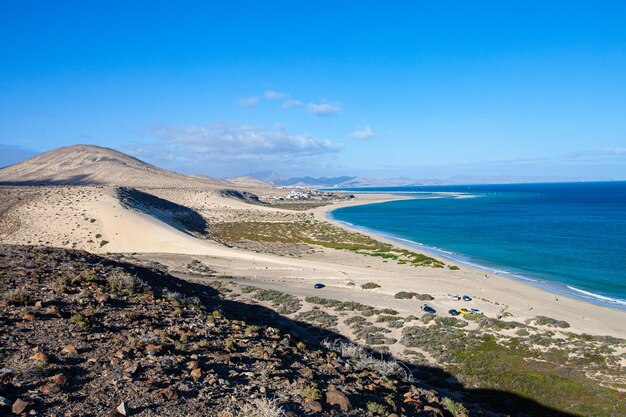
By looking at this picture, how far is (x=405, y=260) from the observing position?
44.6 m

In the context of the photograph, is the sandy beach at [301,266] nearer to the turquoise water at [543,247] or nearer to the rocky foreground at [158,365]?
the turquoise water at [543,247]

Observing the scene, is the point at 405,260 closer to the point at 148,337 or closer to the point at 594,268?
the point at 594,268

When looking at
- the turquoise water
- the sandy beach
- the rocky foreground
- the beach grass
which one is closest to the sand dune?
the sandy beach

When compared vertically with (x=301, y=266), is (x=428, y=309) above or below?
below

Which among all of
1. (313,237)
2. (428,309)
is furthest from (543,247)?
(428,309)

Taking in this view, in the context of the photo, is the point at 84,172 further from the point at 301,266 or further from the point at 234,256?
the point at 301,266

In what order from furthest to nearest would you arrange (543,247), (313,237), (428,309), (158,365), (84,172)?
1. (84,172)
2. (313,237)
3. (543,247)
4. (428,309)
5. (158,365)

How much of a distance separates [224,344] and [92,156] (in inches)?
7201

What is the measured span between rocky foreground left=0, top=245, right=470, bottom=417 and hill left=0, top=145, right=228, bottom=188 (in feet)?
397

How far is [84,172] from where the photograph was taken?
136 metres

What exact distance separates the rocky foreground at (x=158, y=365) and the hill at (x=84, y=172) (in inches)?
4765

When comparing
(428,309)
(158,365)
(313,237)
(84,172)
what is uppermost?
(84,172)

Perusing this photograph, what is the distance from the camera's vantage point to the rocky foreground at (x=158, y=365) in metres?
6.95

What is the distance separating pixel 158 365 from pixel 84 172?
149608 millimetres
